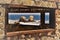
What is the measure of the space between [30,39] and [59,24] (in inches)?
26.6

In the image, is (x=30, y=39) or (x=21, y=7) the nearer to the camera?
(x=21, y=7)

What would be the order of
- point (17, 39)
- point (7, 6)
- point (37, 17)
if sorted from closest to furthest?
point (7, 6) → point (17, 39) → point (37, 17)

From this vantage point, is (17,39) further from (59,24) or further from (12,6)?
(59,24)

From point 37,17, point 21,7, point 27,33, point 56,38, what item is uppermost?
point 21,7

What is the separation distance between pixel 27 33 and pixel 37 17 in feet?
1.44

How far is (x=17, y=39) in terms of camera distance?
2.43 m

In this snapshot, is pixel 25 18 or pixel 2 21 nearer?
pixel 2 21

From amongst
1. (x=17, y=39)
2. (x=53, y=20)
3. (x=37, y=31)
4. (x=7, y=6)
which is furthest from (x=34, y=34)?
(x=7, y=6)

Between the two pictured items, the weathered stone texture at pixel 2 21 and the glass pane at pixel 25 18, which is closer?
the weathered stone texture at pixel 2 21

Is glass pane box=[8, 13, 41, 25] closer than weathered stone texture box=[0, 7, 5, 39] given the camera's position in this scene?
No

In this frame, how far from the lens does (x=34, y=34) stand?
2.58 meters

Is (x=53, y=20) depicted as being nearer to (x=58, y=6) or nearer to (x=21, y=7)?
(x=58, y=6)

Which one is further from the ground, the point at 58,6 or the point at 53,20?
the point at 58,6

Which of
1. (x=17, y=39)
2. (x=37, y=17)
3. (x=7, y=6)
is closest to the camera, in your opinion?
(x=7, y=6)
